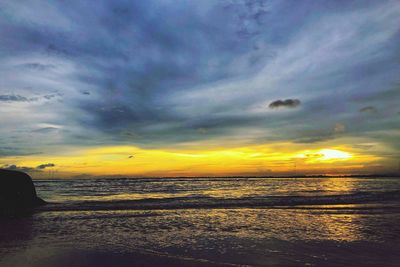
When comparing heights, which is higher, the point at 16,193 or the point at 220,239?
the point at 16,193

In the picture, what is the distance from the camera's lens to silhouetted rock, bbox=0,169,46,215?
2411cm

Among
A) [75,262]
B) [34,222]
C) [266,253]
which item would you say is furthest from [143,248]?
[34,222]

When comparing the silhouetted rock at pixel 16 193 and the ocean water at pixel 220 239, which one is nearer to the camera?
the ocean water at pixel 220 239

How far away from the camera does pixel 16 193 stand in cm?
2581

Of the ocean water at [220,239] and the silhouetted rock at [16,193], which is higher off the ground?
the silhouetted rock at [16,193]

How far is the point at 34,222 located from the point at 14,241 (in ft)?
19.9

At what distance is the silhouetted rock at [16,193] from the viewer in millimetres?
24109

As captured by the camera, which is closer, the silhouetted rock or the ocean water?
the ocean water

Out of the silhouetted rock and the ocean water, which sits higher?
the silhouetted rock

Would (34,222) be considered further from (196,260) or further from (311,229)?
(311,229)

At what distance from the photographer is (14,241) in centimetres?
1223

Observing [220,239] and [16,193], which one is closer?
[220,239]

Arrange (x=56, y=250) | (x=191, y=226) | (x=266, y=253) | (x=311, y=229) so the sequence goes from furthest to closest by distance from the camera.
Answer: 1. (x=191, y=226)
2. (x=311, y=229)
3. (x=56, y=250)
4. (x=266, y=253)

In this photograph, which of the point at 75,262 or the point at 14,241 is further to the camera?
the point at 14,241
